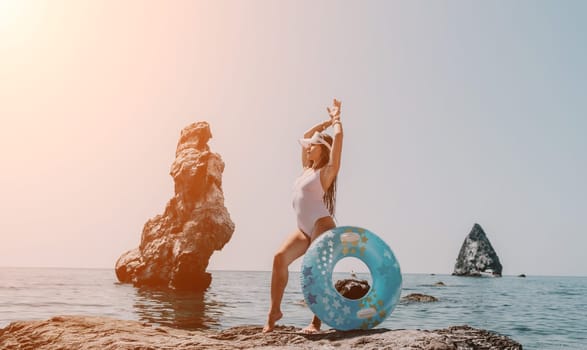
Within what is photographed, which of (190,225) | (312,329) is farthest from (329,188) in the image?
(190,225)

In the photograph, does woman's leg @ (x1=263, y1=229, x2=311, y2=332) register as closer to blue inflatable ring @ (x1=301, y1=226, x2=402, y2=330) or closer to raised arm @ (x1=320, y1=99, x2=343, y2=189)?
blue inflatable ring @ (x1=301, y1=226, x2=402, y2=330)

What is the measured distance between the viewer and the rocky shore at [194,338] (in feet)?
15.3

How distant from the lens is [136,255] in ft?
160

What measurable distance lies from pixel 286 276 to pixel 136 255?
1816 inches

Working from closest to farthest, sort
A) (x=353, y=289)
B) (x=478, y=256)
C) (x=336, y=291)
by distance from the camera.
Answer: (x=336, y=291) → (x=353, y=289) → (x=478, y=256)

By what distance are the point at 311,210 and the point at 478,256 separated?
134 meters

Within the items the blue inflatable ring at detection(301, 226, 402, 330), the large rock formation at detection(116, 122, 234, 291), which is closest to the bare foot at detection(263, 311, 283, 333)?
the blue inflatable ring at detection(301, 226, 402, 330)

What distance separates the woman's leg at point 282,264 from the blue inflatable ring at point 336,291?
1.11 ft

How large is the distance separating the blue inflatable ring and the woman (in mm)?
346

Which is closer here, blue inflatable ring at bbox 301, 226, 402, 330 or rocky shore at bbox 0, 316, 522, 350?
rocky shore at bbox 0, 316, 522, 350

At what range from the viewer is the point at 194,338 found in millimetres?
5188

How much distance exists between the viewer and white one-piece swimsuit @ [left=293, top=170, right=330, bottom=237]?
18.2 feet

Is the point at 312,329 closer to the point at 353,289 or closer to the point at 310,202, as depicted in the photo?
the point at 310,202

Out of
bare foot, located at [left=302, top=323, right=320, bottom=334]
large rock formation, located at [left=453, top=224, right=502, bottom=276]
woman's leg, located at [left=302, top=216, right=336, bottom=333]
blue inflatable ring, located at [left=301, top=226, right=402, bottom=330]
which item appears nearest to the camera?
blue inflatable ring, located at [left=301, top=226, right=402, bottom=330]
